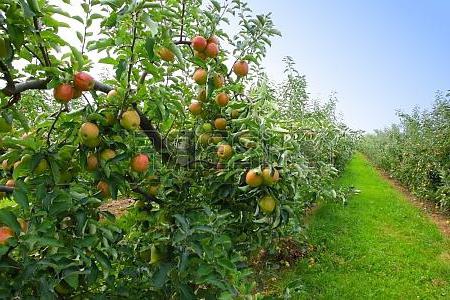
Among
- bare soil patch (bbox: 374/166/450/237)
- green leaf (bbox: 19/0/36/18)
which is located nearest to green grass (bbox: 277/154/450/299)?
bare soil patch (bbox: 374/166/450/237)

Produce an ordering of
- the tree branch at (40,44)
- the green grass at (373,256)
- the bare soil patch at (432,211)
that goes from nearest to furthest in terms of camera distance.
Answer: the tree branch at (40,44), the green grass at (373,256), the bare soil patch at (432,211)

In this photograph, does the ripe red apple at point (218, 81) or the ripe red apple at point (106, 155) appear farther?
the ripe red apple at point (218, 81)

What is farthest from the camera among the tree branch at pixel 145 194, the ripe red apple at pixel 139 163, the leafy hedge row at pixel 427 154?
the leafy hedge row at pixel 427 154

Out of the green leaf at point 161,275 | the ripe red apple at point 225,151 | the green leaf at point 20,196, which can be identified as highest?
the ripe red apple at point 225,151

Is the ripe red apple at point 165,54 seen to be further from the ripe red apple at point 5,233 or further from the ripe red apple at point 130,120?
the ripe red apple at point 5,233

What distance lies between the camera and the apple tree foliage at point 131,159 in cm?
151

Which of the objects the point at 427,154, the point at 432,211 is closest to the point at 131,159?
the point at 432,211

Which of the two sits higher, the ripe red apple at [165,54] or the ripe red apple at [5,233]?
the ripe red apple at [165,54]

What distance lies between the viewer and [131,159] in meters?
1.90

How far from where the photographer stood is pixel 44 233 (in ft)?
4.75

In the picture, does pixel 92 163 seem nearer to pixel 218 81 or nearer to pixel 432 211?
pixel 218 81

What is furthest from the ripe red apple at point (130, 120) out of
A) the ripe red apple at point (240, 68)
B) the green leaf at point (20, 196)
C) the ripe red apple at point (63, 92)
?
the ripe red apple at point (240, 68)

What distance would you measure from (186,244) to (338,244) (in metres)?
5.00

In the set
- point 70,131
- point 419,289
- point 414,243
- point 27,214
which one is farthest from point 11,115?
point 414,243
